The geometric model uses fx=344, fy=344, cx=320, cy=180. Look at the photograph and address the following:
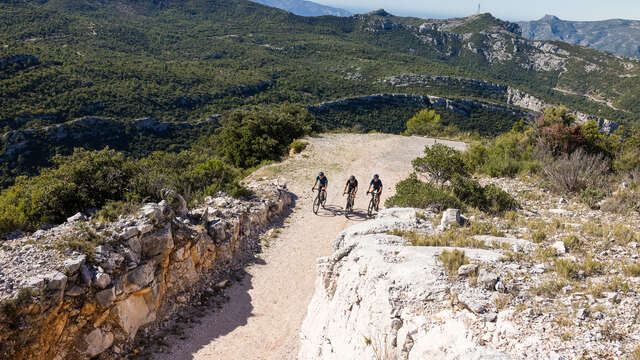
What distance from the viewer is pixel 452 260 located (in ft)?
17.8

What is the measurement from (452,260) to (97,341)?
7080 millimetres

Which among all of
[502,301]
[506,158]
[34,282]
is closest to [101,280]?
[34,282]

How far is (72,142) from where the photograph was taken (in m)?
32.2

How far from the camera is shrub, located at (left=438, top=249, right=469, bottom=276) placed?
5246 mm

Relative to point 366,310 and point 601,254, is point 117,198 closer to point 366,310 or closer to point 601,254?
point 366,310

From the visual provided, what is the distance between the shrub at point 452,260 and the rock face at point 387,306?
12 cm

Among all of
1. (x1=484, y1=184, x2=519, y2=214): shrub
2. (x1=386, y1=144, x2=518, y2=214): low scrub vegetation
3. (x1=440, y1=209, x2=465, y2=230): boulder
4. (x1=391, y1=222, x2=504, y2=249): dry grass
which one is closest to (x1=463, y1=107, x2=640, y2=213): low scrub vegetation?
(x1=386, y1=144, x2=518, y2=214): low scrub vegetation

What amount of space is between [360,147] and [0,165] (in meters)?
27.2

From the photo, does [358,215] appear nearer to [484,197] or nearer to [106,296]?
[484,197]

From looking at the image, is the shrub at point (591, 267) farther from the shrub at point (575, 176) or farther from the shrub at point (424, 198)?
the shrub at point (575, 176)

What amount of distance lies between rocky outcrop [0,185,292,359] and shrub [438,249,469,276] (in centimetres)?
655

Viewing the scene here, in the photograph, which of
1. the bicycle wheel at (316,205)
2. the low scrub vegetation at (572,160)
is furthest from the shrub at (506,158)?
the bicycle wheel at (316,205)

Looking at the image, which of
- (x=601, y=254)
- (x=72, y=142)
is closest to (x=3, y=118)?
(x=72, y=142)

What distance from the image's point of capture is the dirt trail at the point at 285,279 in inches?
320
